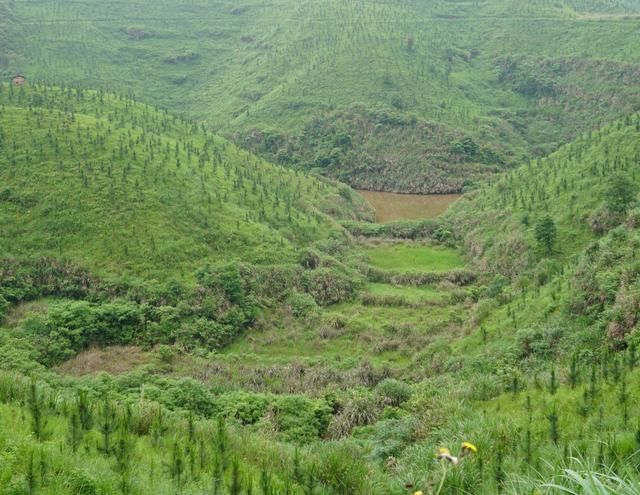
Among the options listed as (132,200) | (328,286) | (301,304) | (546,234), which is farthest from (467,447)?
(132,200)

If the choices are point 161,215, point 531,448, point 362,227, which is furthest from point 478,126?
point 531,448

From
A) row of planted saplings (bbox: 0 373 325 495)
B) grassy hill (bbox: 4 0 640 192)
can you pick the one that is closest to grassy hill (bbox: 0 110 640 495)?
row of planted saplings (bbox: 0 373 325 495)

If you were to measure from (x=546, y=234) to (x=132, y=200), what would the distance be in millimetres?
23402

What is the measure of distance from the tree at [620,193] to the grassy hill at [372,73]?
26.9m

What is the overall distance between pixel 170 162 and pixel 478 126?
134 ft

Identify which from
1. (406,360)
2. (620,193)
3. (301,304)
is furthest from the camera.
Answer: (301,304)

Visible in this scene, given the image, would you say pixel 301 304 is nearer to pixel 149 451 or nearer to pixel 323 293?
pixel 323 293

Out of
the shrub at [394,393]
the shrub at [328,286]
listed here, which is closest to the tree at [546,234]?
the shrub at [328,286]

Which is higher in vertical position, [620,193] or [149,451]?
[620,193]

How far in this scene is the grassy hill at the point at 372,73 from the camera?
61875 millimetres

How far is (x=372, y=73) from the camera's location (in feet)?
238

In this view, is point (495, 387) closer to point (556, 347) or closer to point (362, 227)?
point (556, 347)

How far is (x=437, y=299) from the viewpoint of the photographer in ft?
102

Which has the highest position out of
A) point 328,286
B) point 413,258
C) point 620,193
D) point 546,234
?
point 620,193
